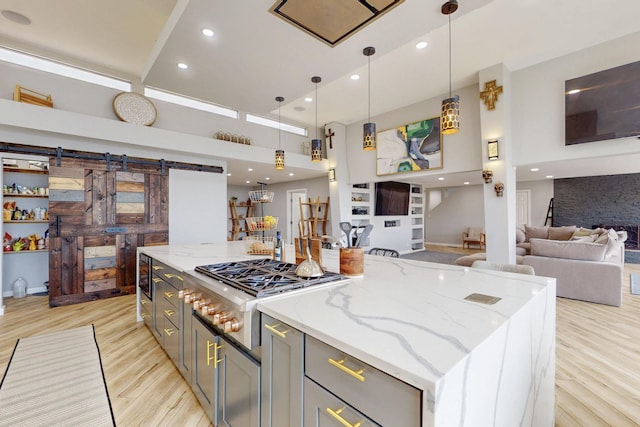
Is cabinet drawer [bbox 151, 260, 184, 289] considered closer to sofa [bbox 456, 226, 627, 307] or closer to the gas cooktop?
the gas cooktop

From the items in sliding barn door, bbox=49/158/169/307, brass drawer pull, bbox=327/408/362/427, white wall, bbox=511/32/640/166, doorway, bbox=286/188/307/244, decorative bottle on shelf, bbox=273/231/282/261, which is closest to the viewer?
brass drawer pull, bbox=327/408/362/427

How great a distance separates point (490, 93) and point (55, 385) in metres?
6.32

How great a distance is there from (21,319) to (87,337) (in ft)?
4.33

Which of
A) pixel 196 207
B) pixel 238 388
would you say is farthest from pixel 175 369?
pixel 196 207

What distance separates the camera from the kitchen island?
2.39ft

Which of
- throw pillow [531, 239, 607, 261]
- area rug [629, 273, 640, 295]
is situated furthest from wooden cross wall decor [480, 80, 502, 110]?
area rug [629, 273, 640, 295]

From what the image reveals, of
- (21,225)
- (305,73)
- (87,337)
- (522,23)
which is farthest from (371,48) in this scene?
(21,225)

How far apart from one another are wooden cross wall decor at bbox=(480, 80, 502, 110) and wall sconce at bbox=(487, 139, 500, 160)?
56 cm

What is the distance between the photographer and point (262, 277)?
5.18 feet

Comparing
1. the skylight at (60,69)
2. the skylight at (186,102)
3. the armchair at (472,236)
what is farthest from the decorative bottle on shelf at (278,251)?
the armchair at (472,236)

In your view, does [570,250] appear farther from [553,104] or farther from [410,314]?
[410,314]

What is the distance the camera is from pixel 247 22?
228cm

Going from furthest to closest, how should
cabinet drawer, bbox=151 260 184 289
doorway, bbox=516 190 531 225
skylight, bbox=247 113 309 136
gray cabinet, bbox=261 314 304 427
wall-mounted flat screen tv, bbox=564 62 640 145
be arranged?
doorway, bbox=516 190 531 225 → skylight, bbox=247 113 309 136 → wall-mounted flat screen tv, bbox=564 62 640 145 → cabinet drawer, bbox=151 260 184 289 → gray cabinet, bbox=261 314 304 427

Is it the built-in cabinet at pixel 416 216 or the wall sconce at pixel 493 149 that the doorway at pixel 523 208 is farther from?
the wall sconce at pixel 493 149
